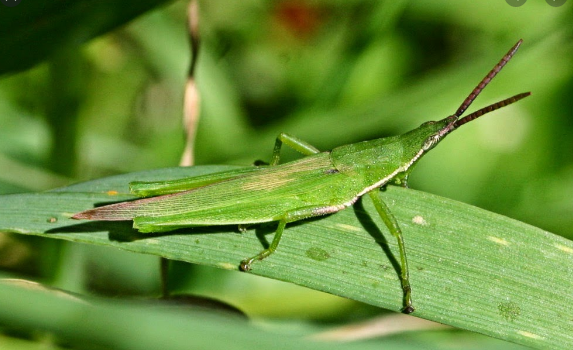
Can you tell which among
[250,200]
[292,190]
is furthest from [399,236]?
[250,200]

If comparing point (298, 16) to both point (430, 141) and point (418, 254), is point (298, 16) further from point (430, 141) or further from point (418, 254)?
point (418, 254)

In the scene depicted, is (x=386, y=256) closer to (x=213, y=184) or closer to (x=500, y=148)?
(x=213, y=184)

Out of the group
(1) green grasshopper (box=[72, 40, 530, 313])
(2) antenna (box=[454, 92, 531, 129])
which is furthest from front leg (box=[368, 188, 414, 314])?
(2) antenna (box=[454, 92, 531, 129])

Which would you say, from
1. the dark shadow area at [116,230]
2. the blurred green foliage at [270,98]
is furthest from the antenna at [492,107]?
the dark shadow area at [116,230]

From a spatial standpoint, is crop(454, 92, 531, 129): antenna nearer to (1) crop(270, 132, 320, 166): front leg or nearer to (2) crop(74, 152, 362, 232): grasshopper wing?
(2) crop(74, 152, 362, 232): grasshopper wing

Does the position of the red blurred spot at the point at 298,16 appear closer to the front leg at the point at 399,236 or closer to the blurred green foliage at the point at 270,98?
the blurred green foliage at the point at 270,98

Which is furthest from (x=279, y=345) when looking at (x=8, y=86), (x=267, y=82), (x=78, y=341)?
(x=8, y=86)
